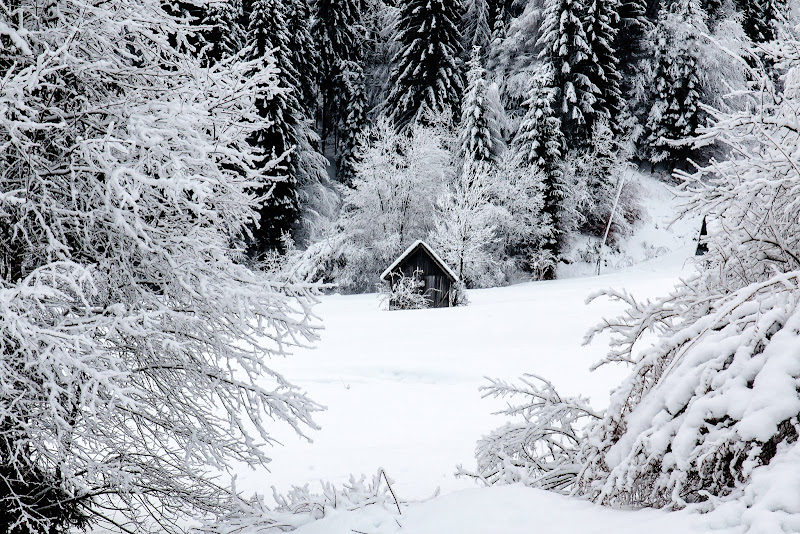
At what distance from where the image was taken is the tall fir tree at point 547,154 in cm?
2709

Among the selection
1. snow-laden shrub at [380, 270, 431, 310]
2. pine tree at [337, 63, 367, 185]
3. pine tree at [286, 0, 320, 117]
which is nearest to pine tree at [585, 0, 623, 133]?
pine tree at [337, 63, 367, 185]

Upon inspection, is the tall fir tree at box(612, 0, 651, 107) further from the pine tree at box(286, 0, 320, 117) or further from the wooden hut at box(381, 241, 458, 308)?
the wooden hut at box(381, 241, 458, 308)

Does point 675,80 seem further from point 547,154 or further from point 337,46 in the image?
point 337,46

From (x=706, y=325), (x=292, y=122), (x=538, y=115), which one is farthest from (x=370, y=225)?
(x=706, y=325)

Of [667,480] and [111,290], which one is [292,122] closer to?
[111,290]

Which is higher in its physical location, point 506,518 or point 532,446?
point 506,518

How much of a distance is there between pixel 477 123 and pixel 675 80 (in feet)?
41.6

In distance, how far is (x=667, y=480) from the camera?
7.70 ft

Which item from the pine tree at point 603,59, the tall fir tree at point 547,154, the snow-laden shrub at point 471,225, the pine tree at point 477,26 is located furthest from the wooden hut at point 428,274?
the pine tree at point 477,26

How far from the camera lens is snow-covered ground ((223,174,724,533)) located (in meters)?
2.73

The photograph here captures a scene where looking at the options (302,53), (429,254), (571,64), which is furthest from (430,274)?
(302,53)

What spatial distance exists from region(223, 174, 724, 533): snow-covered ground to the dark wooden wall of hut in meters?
1.93

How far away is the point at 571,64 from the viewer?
2908 centimetres

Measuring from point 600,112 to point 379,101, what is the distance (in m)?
14.2
